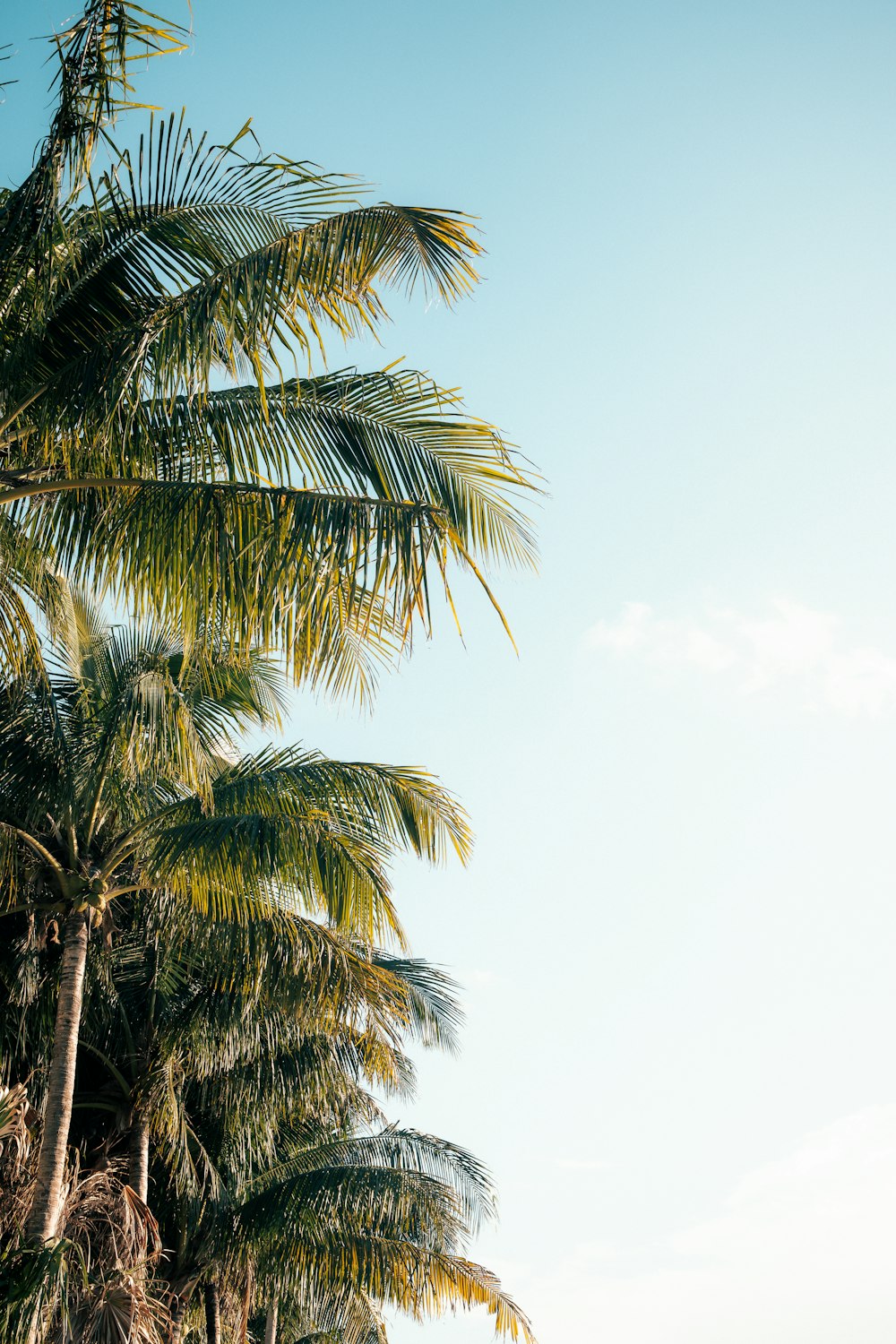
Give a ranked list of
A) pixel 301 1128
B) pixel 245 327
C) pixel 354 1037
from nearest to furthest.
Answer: pixel 245 327 < pixel 354 1037 < pixel 301 1128

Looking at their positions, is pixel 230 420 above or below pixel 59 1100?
above

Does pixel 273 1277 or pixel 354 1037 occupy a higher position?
pixel 354 1037

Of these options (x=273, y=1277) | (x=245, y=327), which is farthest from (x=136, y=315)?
(x=273, y=1277)

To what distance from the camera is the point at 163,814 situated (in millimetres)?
10438

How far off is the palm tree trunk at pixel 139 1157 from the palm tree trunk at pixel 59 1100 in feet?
9.00

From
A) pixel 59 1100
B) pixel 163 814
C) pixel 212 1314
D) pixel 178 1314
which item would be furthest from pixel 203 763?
pixel 212 1314

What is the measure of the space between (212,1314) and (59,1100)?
8666 millimetres

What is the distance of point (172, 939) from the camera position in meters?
10.9

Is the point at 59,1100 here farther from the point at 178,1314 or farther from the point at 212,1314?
the point at 212,1314

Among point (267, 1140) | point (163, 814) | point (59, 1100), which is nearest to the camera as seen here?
point (59, 1100)

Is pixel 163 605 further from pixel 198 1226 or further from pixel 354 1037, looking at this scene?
pixel 198 1226

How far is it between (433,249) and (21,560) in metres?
2.84

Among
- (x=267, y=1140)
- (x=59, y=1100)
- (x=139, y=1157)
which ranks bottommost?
(x=59, y=1100)

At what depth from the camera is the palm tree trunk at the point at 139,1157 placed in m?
12.3
